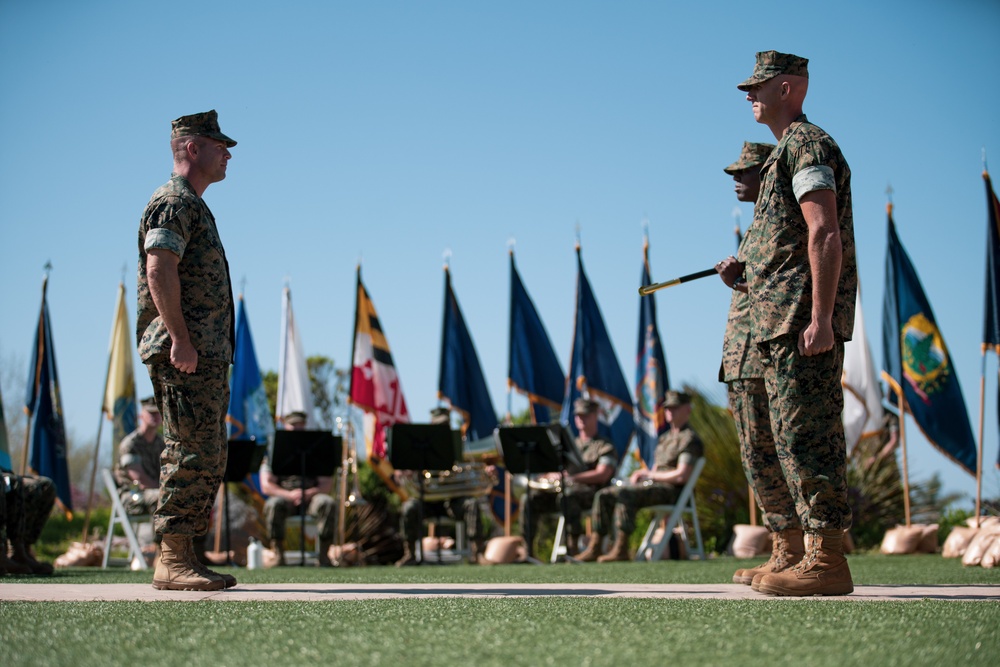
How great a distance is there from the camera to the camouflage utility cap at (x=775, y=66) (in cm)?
460

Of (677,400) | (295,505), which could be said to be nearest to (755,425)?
(677,400)

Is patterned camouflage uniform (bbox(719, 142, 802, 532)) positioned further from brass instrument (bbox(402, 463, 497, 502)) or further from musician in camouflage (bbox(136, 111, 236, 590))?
brass instrument (bbox(402, 463, 497, 502))

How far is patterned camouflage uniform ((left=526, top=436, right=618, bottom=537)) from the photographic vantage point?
40.4ft

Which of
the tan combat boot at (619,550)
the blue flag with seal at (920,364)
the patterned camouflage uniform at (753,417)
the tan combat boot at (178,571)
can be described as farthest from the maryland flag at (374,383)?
the patterned camouflage uniform at (753,417)

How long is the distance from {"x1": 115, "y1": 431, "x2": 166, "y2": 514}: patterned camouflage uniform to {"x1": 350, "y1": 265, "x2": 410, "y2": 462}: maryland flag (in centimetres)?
505

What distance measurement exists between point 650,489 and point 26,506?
255 inches

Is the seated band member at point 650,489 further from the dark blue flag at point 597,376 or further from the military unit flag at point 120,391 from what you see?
the military unit flag at point 120,391

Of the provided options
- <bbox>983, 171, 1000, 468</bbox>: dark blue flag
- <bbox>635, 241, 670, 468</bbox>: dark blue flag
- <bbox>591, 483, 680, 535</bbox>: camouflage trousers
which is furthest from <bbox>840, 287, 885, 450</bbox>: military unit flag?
<bbox>591, 483, 680, 535</bbox>: camouflage trousers

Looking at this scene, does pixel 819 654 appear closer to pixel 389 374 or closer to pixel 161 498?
pixel 161 498

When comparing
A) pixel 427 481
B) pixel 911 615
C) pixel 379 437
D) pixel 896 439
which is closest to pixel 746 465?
pixel 911 615

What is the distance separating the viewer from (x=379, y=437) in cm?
1595

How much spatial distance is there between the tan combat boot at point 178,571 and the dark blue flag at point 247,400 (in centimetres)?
1161

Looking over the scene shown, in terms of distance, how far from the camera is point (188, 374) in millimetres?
4863

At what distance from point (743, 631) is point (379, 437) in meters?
13.3
